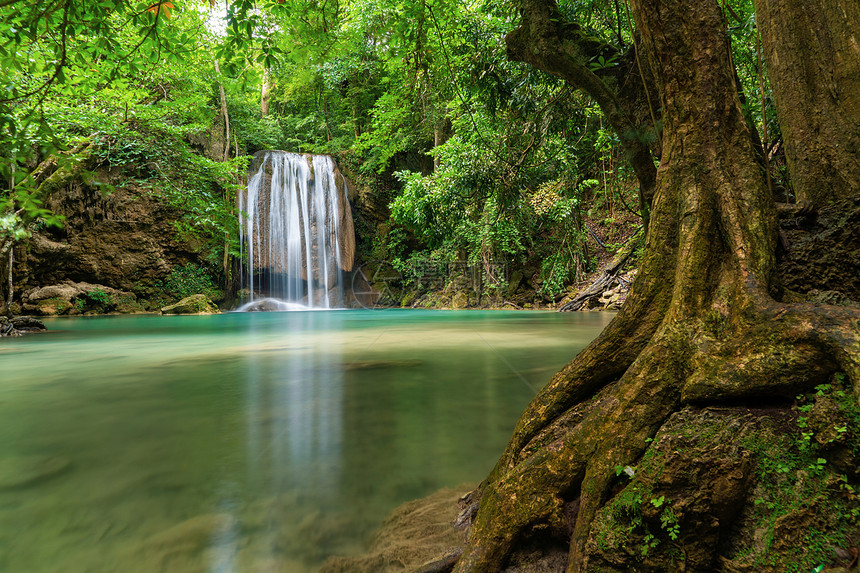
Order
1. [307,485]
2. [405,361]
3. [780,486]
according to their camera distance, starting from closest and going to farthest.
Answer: [780,486] < [307,485] < [405,361]

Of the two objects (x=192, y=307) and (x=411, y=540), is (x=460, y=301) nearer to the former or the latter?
(x=192, y=307)

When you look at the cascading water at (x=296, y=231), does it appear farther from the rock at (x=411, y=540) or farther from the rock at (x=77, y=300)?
the rock at (x=411, y=540)

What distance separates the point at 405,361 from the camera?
4.26 metres

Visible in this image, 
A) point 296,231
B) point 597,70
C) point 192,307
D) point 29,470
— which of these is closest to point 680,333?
point 29,470

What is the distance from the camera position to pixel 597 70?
3.60 meters

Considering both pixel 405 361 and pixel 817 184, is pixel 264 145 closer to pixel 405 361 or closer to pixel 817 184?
pixel 405 361

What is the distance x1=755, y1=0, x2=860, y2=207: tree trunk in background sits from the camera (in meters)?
1.71

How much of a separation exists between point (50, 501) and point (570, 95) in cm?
578

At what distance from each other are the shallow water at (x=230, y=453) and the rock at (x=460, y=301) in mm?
12541

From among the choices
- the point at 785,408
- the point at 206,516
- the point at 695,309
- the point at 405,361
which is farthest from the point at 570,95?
the point at 206,516

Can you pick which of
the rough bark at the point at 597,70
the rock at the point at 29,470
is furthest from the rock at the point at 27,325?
the rough bark at the point at 597,70

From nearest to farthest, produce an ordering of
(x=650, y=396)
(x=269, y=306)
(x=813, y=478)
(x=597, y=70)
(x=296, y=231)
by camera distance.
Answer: (x=813, y=478), (x=650, y=396), (x=597, y=70), (x=269, y=306), (x=296, y=231)

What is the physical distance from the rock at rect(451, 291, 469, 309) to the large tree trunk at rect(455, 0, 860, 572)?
15204 millimetres

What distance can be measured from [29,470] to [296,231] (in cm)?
1859
